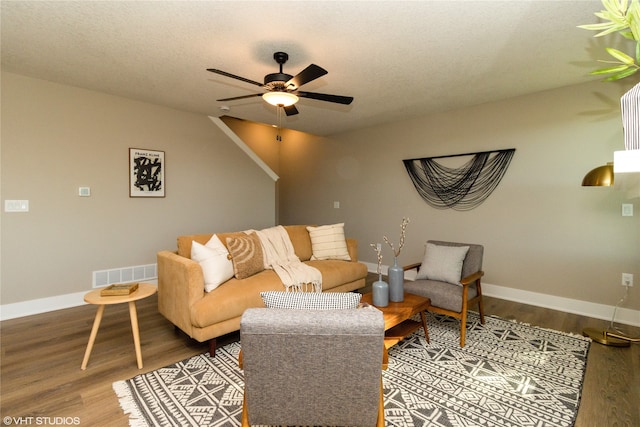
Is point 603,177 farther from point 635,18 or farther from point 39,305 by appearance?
point 39,305

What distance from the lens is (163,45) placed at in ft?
8.23

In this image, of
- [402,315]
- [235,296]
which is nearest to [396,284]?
[402,315]

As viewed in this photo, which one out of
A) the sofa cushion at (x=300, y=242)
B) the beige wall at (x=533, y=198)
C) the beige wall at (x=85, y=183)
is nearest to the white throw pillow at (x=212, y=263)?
the sofa cushion at (x=300, y=242)

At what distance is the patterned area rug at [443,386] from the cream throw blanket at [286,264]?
2.47ft

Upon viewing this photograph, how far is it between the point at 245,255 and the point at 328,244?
A: 46.6 inches

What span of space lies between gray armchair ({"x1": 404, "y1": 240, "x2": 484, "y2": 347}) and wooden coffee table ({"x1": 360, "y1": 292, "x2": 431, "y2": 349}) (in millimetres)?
103

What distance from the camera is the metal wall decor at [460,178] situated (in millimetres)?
3859

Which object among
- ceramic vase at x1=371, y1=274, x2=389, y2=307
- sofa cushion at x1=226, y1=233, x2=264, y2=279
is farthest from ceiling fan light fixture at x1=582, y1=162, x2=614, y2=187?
sofa cushion at x1=226, y1=233, x2=264, y2=279

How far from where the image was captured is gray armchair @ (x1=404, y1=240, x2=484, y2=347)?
254cm

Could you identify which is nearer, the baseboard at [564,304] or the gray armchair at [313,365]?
the gray armchair at [313,365]

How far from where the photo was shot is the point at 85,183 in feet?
11.8

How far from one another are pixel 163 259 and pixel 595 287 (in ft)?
14.6

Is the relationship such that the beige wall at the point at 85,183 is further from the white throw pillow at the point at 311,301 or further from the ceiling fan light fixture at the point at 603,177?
the ceiling fan light fixture at the point at 603,177

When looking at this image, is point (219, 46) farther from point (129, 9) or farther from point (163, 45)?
point (129, 9)
